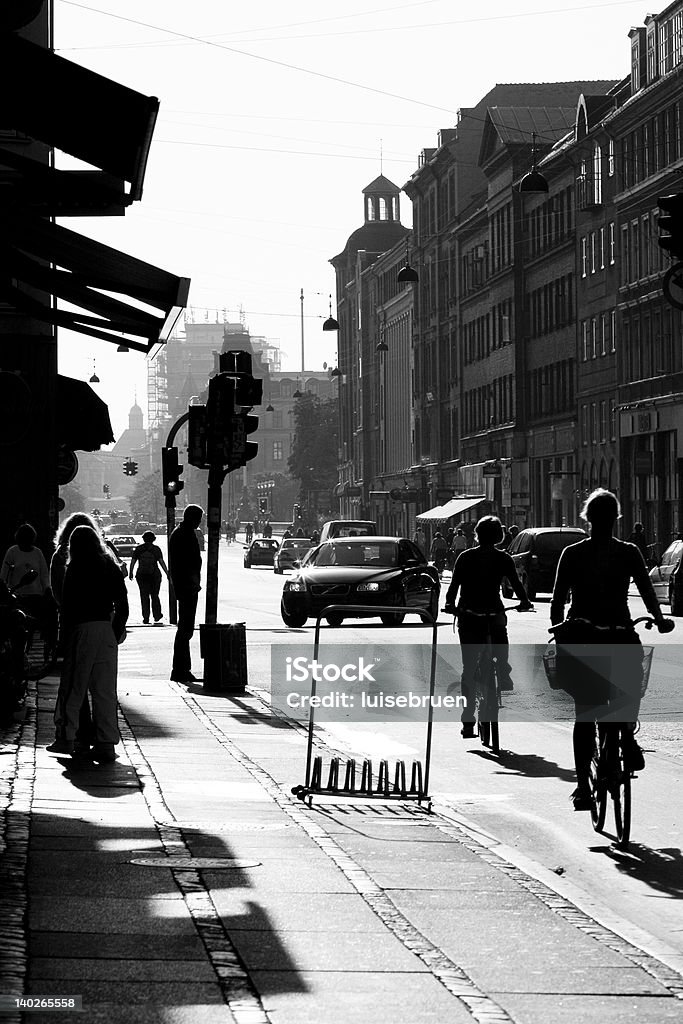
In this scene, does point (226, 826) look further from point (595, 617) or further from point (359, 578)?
point (359, 578)

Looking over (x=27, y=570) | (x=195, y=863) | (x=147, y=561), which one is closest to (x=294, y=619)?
(x=147, y=561)

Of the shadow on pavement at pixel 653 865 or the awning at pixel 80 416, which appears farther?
the awning at pixel 80 416

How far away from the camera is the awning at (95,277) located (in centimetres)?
1117

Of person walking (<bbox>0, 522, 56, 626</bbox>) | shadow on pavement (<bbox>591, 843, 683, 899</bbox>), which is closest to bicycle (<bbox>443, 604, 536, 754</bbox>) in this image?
shadow on pavement (<bbox>591, 843, 683, 899</bbox>)

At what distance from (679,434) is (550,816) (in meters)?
48.9

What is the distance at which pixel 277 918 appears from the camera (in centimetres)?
709

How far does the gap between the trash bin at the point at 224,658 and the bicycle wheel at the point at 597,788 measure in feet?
28.9

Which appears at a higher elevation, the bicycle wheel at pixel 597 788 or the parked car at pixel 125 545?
the parked car at pixel 125 545

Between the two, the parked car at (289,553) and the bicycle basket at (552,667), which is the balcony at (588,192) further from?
the bicycle basket at (552,667)

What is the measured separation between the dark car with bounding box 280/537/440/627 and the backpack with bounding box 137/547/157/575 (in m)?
3.09

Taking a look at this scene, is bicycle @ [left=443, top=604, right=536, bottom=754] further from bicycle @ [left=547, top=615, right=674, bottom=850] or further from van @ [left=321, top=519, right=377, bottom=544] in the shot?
van @ [left=321, top=519, right=377, bottom=544]

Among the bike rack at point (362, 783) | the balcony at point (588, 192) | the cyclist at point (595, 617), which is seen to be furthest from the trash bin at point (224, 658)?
the balcony at point (588, 192)

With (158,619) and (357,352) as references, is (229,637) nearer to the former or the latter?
(158,619)

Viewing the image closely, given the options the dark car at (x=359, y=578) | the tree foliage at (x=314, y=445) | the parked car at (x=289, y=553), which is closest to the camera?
the dark car at (x=359, y=578)
